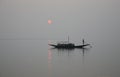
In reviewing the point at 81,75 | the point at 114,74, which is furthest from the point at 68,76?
the point at 114,74

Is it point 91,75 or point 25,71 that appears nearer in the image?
point 91,75

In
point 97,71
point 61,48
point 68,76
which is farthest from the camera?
point 61,48

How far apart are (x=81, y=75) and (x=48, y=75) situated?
9.94 ft

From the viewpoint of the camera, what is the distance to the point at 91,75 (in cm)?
1859

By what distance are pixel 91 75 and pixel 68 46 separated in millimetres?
33315

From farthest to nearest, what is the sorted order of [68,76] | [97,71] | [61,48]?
[61,48] → [97,71] → [68,76]

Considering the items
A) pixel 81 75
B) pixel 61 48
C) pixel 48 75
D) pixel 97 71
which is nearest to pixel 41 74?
pixel 48 75

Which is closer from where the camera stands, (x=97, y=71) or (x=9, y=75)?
(x=9, y=75)

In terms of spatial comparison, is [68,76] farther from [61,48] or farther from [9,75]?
[61,48]

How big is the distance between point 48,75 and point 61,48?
32.9m

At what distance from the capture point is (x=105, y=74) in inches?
752

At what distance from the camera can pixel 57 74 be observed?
1942cm

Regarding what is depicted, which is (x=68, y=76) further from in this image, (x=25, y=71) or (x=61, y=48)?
(x=61, y=48)

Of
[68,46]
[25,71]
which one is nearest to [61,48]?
[68,46]
